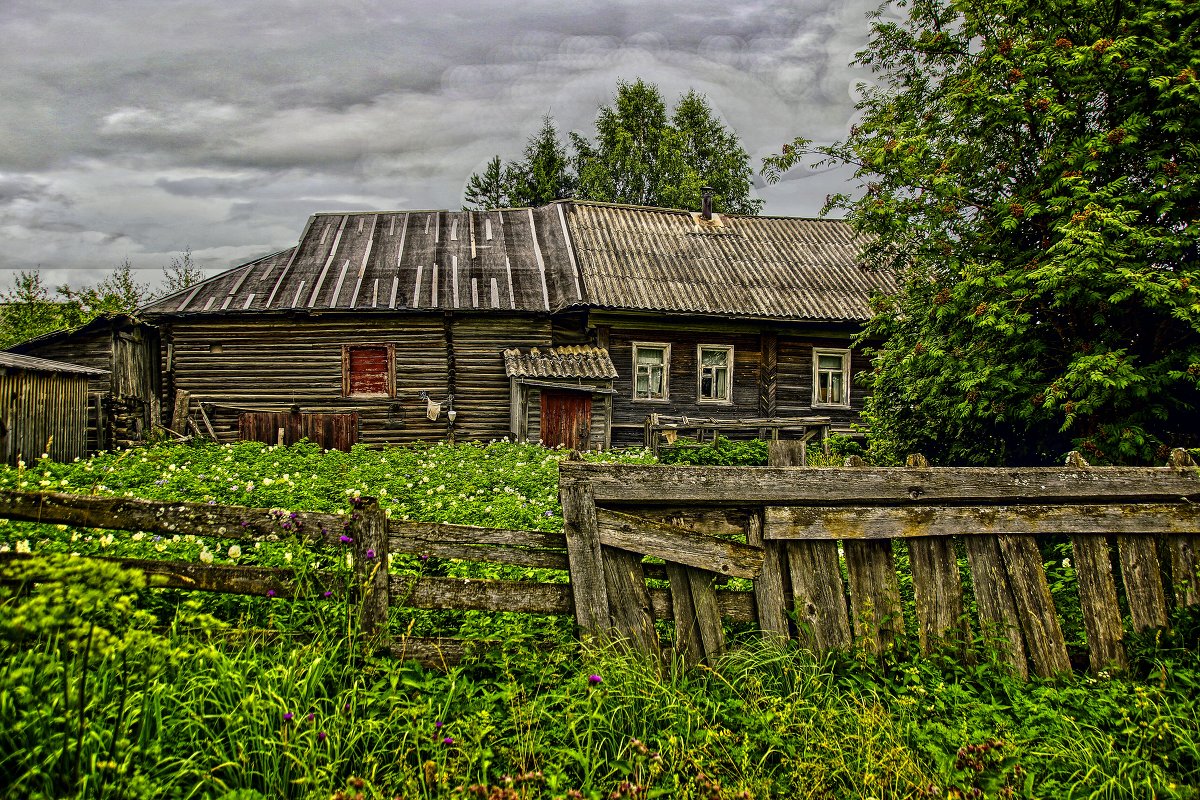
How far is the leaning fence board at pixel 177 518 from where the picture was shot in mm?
3199

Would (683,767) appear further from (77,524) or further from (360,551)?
(77,524)

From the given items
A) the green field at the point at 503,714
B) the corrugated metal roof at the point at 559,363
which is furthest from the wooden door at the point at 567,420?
the green field at the point at 503,714

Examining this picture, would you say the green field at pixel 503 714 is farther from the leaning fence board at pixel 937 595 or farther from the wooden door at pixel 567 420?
the wooden door at pixel 567 420

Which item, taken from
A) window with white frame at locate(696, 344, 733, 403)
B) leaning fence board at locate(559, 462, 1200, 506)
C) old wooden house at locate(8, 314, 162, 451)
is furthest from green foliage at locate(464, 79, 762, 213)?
leaning fence board at locate(559, 462, 1200, 506)

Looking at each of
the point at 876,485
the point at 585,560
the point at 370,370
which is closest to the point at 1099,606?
the point at 876,485

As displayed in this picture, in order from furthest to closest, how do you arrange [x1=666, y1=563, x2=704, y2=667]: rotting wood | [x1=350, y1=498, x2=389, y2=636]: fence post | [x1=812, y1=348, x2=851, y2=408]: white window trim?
[x1=812, y1=348, x2=851, y2=408]: white window trim < [x1=666, y1=563, x2=704, y2=667]: rotting wood < [x1=350, y1=498, x2=389, y2=636]: fence post

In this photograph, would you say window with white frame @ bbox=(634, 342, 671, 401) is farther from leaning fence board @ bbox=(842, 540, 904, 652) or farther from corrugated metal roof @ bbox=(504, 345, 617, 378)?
Result: leaning fence board @ bbox=(842, 540, 904, 652)

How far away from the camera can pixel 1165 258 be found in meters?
6.04

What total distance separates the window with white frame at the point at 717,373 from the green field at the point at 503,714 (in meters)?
14.5

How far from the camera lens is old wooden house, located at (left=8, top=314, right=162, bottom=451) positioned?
14.9m

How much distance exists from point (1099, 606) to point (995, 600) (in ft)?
2.19

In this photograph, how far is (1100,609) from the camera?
3.85 m

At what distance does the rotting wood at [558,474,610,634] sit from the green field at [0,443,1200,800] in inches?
6.9

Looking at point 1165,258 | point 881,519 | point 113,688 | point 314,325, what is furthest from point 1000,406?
point 314,325
